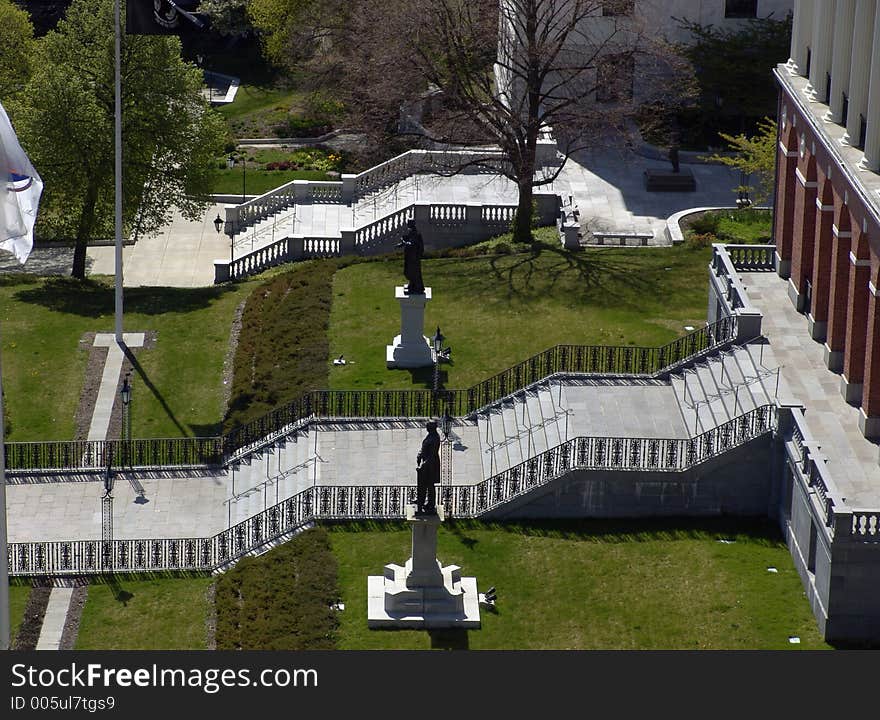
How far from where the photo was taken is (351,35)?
85.3 metres

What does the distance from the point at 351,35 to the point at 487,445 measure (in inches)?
1614

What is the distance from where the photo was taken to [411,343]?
5481 centimetres

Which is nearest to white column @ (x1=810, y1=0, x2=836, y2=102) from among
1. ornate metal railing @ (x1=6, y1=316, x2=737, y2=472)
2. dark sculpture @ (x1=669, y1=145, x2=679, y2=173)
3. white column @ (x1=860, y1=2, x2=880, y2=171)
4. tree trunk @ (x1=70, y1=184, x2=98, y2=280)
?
white column @ (x1=860, y1=2, x2=880, y2=171)

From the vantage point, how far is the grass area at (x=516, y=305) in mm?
55125

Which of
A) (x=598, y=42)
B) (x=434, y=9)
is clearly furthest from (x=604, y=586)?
(x=598, y=42)

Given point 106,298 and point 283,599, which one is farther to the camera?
point 106,298

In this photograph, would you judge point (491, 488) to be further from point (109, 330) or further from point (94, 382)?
point (109, 330)

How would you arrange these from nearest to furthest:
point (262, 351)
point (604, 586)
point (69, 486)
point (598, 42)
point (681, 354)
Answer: point (604, 586) < point (69, 486) < point (681, 354) < point (262, 351) < point (598, 42)

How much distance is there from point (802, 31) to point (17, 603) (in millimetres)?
28234

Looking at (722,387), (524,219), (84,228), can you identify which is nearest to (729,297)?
(722,387)

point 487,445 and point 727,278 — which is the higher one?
point 727,278

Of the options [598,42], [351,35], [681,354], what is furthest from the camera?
[351,35]

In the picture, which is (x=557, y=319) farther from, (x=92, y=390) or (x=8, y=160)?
(x=8, y=160)

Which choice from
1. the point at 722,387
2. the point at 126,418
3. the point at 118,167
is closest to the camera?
the point at 722,387
